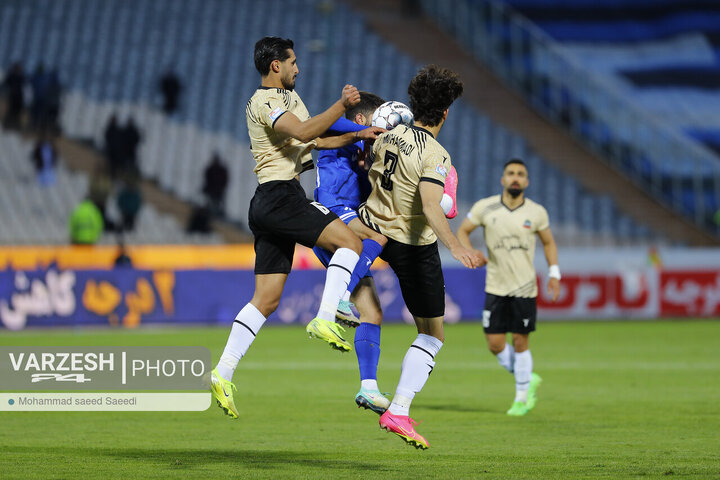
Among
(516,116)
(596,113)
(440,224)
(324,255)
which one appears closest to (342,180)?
(324,255)

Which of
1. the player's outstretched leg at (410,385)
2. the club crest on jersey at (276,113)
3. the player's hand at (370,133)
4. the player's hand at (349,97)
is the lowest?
the player's outstretched leg at (410,385)

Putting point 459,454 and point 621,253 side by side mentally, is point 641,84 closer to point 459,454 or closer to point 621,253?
point 621,253

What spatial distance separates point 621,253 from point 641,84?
451 inches

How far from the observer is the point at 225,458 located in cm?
784

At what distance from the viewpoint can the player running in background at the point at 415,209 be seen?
7520 millimetres

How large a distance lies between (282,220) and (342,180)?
0.99 m

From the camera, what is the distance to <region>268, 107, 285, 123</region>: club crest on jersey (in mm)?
7555

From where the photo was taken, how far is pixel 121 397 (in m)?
11.6

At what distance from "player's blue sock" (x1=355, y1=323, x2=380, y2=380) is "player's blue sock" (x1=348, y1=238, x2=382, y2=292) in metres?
0.42

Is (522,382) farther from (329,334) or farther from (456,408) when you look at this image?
(329,334)

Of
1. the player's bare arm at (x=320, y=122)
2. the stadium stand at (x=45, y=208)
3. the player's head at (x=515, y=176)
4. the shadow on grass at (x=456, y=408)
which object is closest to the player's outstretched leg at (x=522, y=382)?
the shadow on grass at (x=456, y=408)

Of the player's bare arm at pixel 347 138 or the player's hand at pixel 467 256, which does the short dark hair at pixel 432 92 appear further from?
the player's hand at pixel 467 256

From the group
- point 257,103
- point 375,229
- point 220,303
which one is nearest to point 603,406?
point 375,229

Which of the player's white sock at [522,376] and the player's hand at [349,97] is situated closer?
the player's hand at [349,97]
